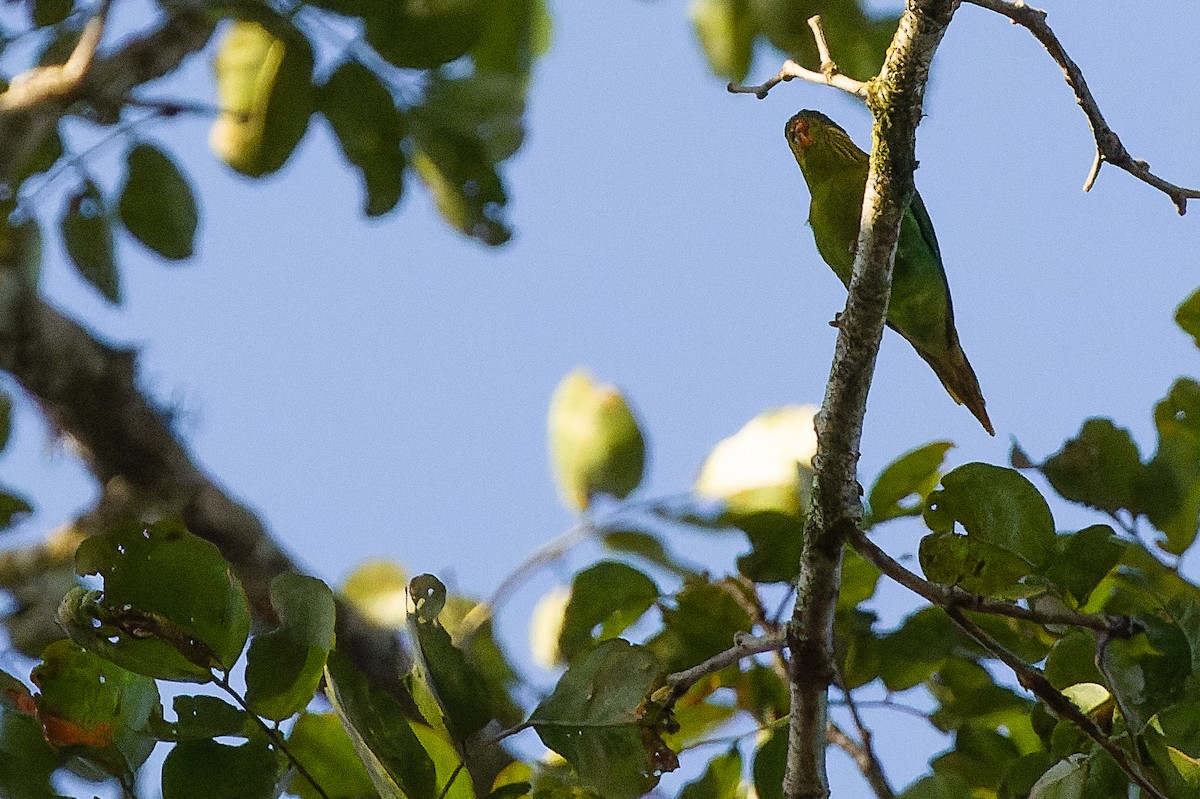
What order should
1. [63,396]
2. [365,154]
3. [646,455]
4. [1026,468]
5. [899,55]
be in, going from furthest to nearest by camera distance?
[63,396] → [365,154] → [646,455] → [1026,468] → [899,55]

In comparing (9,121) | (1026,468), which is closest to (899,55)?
(1026,468)

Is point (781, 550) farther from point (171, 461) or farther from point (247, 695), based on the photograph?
point (171, 461)

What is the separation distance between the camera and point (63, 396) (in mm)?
2830

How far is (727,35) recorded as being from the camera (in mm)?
2822

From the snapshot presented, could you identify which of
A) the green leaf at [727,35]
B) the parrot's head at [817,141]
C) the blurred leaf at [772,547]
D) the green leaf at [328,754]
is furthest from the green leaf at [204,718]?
the green leaf at [727,35]

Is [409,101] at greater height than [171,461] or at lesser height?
greater

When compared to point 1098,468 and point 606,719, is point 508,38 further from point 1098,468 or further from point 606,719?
point 606,719

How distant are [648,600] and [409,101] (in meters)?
1.18

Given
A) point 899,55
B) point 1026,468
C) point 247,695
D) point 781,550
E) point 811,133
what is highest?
point 811,133

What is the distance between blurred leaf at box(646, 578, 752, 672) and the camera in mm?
1465

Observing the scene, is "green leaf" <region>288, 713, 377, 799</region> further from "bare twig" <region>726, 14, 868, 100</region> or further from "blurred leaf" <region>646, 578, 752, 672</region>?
"bare twig" <region>726, 14, 868, 100</region>

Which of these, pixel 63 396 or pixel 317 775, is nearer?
pixel 317 775

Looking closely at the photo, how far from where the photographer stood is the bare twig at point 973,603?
104 centimetres

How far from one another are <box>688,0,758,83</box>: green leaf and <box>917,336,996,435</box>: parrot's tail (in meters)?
1.07
